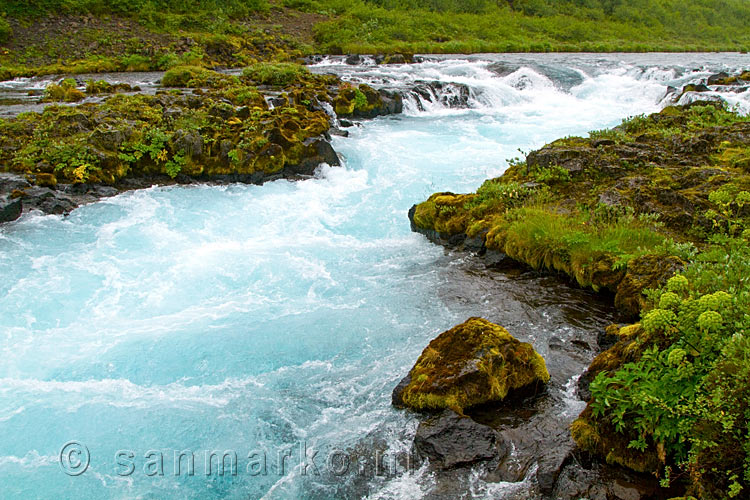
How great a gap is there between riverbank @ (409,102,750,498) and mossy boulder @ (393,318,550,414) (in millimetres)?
709

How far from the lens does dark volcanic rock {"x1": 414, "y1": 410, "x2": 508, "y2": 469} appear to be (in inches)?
187

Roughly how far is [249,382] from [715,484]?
16.1 feet

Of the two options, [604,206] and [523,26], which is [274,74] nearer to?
[604,206]

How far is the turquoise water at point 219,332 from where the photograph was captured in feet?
17.1

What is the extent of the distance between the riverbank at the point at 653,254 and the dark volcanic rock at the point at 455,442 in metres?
0.79

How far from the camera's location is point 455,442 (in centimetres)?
487

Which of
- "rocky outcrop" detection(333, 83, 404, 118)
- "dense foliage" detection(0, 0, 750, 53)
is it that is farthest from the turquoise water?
"dense foliage" detection(0, 0, 750, 53)

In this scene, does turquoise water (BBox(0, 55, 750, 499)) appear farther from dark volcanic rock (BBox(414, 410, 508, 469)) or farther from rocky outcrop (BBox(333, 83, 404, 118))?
rocky outcrop (BBox(333, 83, 404, 118))

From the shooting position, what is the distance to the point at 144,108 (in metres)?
15.9

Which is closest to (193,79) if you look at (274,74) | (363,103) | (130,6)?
(274,74)

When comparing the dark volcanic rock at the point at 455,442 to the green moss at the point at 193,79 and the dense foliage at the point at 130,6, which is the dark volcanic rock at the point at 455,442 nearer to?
the green moss at the point at 193,79

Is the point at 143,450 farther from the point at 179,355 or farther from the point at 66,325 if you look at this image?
the point at 66,325

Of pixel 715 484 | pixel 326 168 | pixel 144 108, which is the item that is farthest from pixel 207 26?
pixel 715 484

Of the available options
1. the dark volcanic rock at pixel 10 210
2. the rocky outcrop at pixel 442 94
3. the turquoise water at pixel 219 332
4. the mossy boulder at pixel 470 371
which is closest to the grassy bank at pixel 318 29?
the rocky outcrop at pixel 442 94
